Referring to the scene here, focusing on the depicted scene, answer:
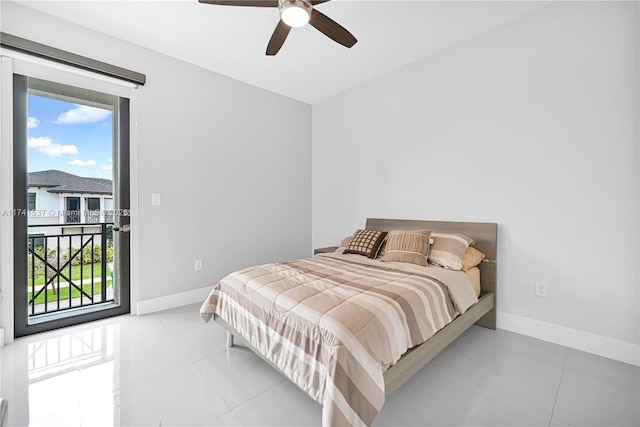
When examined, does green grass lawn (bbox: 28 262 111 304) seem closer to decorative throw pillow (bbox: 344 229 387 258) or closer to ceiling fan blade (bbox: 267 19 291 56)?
decorative throw pillow (bbox: 344 229 387 258)

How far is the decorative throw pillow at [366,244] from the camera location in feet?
9.53

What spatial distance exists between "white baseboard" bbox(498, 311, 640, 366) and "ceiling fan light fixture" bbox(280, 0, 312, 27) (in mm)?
2974

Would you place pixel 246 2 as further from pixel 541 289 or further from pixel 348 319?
pixel 541 289

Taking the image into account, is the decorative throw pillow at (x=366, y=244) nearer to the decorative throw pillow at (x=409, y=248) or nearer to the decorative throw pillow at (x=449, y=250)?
the decorative throw pillow at (x=409, y=248)

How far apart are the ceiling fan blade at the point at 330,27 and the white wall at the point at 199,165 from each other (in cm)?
187

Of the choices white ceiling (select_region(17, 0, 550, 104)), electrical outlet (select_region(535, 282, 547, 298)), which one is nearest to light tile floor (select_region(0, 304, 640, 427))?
electrical outlet (select_region(535, 282, 547, 298))

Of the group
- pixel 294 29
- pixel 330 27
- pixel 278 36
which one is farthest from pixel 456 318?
pixel 294 29

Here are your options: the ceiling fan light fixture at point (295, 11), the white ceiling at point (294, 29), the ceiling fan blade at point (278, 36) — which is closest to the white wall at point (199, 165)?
the white ceiling at point (294, 29)

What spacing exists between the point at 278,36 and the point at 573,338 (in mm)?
3355

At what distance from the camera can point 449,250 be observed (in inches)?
99.2

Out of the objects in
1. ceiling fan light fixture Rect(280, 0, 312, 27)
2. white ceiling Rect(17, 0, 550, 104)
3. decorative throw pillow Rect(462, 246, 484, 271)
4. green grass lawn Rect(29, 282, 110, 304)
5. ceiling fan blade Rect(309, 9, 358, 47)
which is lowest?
green grass lawn Rect(29, 282, 110, 304)

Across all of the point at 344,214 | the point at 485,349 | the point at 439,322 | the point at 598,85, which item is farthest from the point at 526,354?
the point at 344,214

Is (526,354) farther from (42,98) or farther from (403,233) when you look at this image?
(42,98)

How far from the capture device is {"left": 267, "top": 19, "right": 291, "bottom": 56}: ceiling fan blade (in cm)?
210
